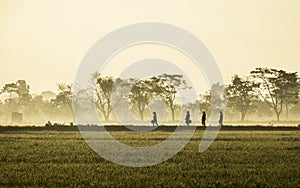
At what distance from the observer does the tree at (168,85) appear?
13100 cm

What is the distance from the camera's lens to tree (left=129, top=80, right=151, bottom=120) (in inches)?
5157

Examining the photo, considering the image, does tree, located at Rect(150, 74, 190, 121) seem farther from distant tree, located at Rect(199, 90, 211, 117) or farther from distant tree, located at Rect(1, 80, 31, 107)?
distant tree, located at Rect(1, 80, 31, 107)

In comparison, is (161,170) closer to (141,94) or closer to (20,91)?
(141,94)

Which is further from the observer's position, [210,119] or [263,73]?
[210,119]

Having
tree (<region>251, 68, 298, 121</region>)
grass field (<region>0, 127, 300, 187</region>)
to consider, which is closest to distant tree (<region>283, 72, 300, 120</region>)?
tree (<region>251, 68, 298, 121</region>)

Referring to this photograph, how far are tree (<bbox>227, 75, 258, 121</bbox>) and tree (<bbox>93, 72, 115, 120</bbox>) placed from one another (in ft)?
86.2

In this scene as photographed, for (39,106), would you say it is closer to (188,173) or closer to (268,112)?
(268,112)

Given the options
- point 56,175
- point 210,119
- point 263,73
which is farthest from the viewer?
point 210,119

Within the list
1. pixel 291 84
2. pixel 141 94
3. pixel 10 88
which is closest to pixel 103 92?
pixel 141 94

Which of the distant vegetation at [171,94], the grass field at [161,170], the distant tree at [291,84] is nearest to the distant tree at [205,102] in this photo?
the distant vegetation at [171,94]

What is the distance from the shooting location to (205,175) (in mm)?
21484

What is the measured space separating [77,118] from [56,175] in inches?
4991

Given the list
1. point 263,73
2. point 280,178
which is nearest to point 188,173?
point 280,178

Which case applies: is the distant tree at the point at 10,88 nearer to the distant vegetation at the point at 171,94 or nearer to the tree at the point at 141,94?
the distant vegetation at the point at 171,94
